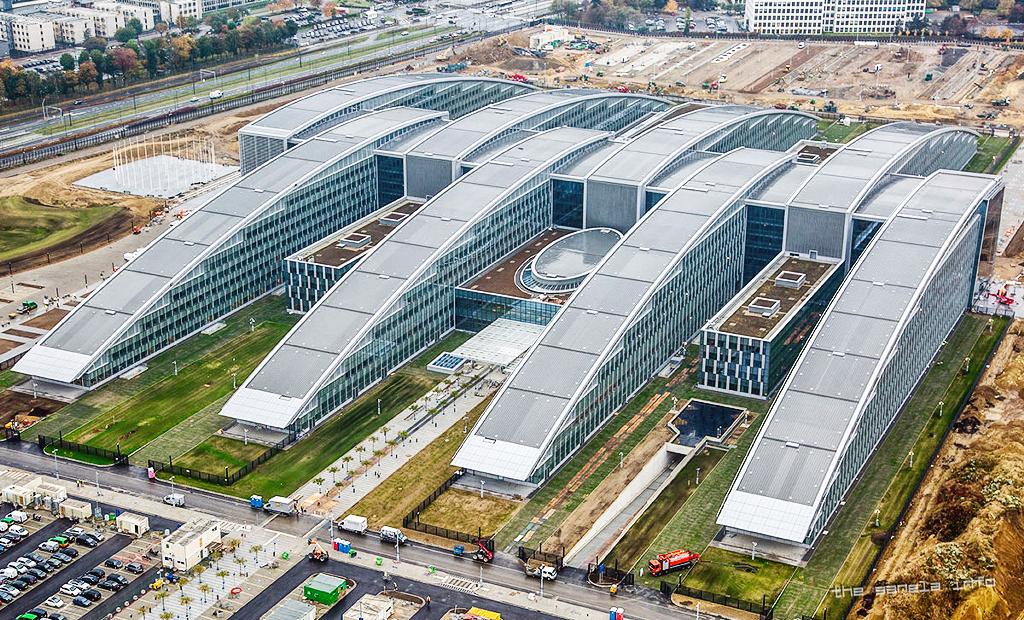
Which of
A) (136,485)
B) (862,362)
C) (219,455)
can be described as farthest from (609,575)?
(136,485)

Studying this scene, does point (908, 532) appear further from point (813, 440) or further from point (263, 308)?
point (263, 308)

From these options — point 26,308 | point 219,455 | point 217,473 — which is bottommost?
point 217,473

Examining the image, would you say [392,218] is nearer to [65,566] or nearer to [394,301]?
[394,301]

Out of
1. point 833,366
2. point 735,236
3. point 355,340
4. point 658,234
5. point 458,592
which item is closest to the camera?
point 458,592

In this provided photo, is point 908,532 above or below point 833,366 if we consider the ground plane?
below

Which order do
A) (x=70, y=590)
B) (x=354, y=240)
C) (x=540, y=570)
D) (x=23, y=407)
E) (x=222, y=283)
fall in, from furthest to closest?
1. (x=354, y=240)
2. (x=222, y=283)
3. (x=23, y=407)
4. (x=540, y=570)
5. (x=70, y=590)

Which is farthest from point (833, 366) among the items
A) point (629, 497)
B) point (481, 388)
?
point (481, 388)
